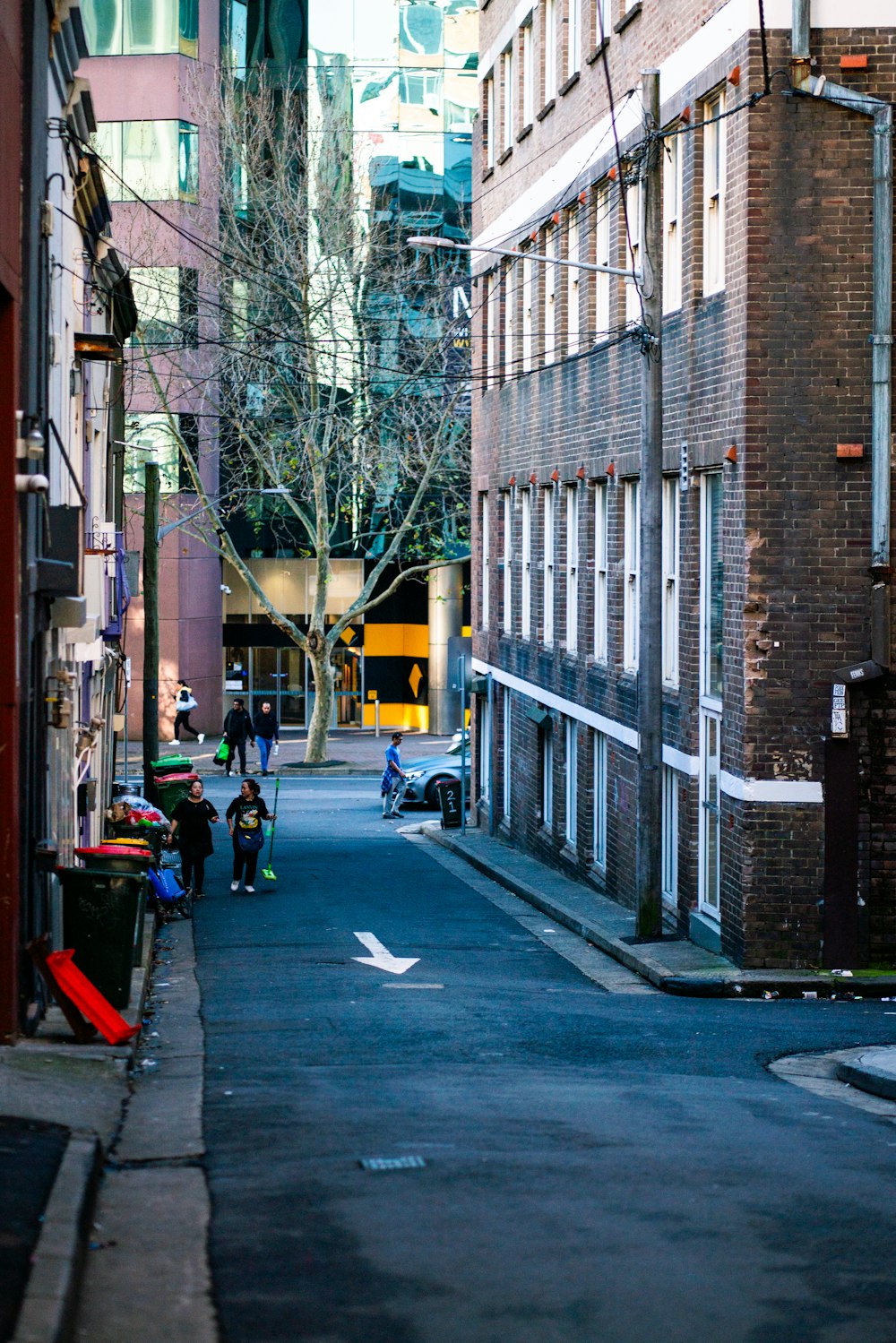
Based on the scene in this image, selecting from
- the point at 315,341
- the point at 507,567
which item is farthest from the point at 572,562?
the point at 315,341

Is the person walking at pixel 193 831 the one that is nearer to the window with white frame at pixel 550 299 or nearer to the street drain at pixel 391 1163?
the window with white frame at pixel 550 299

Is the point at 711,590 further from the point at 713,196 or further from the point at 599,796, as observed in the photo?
the point at 599,796

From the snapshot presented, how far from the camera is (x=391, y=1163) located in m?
8.73

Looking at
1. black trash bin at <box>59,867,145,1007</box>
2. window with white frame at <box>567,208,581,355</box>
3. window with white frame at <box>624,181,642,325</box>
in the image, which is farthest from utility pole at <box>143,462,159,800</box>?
black trash bin at <box>59,867,145,1007</box>

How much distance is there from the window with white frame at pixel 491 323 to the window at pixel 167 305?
11.8 meters

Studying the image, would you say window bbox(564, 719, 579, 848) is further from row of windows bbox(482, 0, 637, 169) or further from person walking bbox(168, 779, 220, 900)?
row of windows bbox(482, 0, 637, 169)

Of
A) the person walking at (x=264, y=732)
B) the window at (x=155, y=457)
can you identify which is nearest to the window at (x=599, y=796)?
the person walking at (x=264, y=732)

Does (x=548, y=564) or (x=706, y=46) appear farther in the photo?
(x=548, y=564)

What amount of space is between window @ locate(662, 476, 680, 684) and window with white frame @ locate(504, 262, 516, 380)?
10.2m

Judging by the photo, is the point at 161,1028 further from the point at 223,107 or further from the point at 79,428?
the point at 223,107

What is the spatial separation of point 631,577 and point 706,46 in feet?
20.9

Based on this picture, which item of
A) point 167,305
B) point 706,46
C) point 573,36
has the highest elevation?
point 573,36

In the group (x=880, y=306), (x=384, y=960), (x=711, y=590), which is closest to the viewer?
(x=880, y=306)

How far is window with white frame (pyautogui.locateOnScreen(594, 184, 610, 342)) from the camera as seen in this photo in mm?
22859
